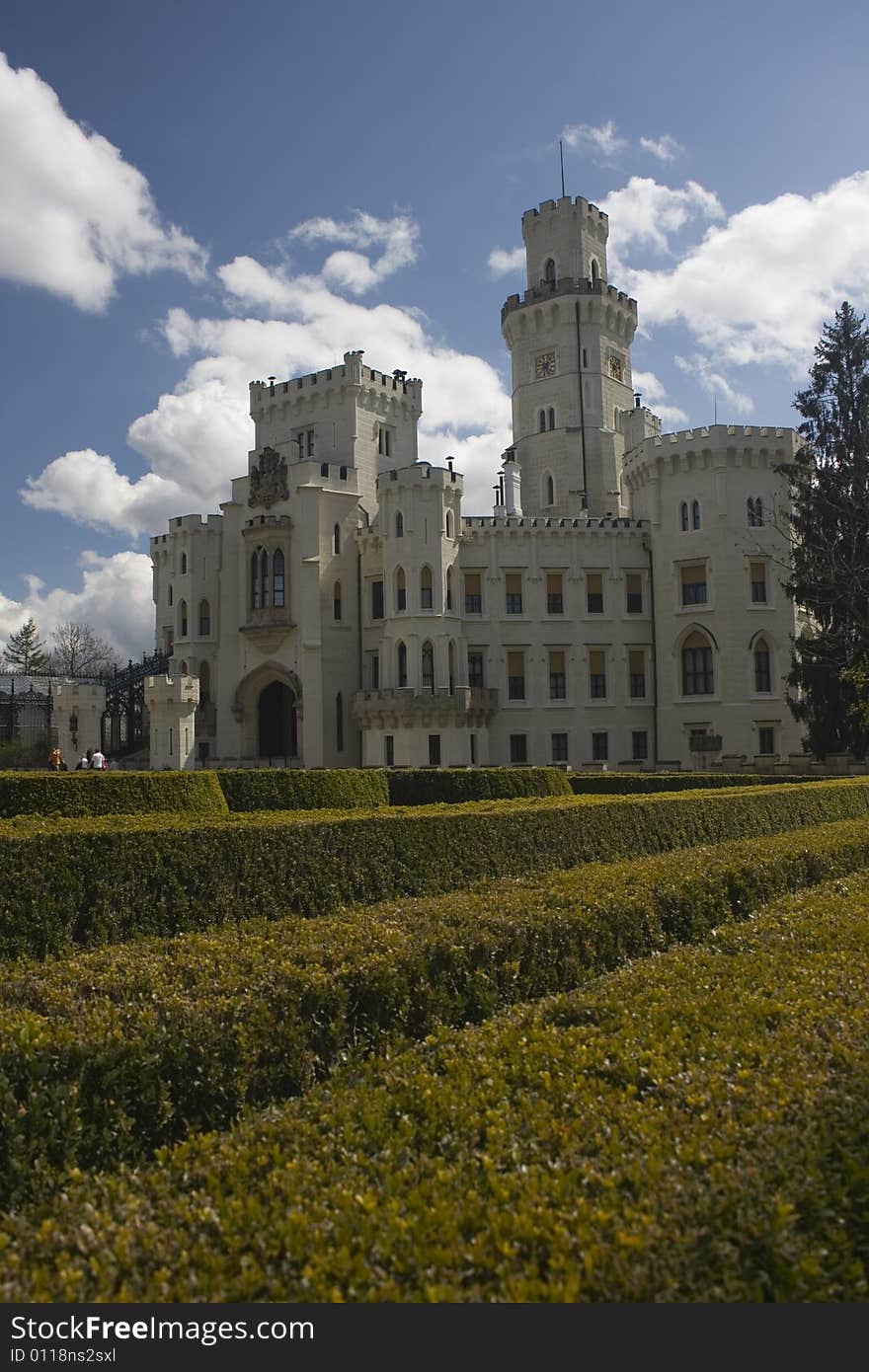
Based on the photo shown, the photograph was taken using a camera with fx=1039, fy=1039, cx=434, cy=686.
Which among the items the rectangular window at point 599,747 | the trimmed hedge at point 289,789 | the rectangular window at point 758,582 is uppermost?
the rectangular window at point 758,582

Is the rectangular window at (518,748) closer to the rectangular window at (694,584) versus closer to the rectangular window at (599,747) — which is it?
the rectangular window at (599,747)

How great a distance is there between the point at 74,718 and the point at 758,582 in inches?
1282

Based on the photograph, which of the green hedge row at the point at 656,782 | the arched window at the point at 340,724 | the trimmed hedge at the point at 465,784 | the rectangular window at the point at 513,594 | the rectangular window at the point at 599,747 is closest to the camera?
the trimmed hedge at the point at 465,784

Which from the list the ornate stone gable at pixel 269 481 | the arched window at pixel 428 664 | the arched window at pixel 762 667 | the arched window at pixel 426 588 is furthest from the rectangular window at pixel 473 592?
the arched window at pixel 762 667

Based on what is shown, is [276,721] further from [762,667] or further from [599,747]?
[762,667]

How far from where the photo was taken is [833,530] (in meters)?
39.4

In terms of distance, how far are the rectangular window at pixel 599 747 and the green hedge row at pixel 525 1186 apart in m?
41.7

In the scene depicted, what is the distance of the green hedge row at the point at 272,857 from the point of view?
11.1 meters

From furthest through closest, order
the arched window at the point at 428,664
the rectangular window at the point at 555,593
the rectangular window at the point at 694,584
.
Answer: the rectangular window at the point at 555,593 < the arched window at the point at 428,664 < the rectangular window at the point at 694,584

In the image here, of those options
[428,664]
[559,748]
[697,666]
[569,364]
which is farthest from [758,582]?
[569,364]

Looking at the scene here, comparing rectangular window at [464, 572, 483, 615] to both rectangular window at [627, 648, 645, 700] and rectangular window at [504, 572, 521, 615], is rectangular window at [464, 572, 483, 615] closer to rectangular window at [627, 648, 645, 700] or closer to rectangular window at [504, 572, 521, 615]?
rectangular window at [504, 572, 521, 615]

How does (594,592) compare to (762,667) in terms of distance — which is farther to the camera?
(594,592)

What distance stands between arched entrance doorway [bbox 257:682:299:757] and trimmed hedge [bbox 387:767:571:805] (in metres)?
27.3

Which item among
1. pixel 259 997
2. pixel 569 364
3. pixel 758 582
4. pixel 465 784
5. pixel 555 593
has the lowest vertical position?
pixel 259 997
